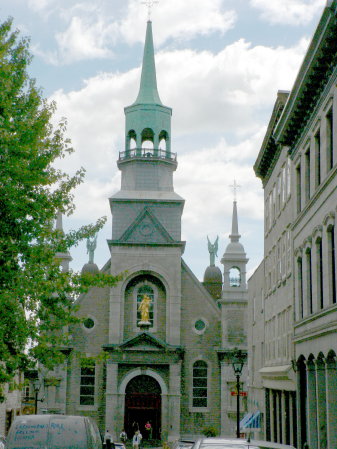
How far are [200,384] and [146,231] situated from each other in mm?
11163

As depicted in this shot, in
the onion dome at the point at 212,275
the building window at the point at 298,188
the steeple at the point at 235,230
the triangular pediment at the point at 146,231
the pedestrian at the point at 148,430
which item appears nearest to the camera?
the building window at the point at 298,188

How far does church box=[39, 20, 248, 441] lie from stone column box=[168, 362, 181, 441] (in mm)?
65

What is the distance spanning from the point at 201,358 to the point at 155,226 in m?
9.68

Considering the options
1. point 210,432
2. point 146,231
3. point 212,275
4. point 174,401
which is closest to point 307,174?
point 210,432

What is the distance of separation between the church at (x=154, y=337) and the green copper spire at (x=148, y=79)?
4832 millimetres

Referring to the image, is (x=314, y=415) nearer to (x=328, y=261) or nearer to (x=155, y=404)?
(x=328, y=261)

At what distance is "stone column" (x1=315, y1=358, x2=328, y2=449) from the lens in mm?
23078

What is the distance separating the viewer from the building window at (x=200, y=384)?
52.8 meters

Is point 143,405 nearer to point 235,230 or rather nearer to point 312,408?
point 235,230

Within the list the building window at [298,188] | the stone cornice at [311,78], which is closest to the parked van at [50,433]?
the stone cornice at [311,78]

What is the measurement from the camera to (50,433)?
46.1 feet

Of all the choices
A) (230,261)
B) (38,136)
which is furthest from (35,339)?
(230,261)

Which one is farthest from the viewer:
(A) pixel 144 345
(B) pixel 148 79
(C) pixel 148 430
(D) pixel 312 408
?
(B) pixel 148 79

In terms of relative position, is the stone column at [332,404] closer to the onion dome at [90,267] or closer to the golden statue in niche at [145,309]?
the golden statue in niche at [145,309]
